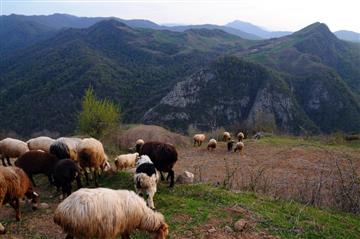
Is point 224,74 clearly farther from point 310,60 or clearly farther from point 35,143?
point 35,143

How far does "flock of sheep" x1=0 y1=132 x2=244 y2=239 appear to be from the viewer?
732cm

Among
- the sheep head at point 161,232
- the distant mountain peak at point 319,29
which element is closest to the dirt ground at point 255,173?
the sheep head at point 161,232

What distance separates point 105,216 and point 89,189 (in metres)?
0.72

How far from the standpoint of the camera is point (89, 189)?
308 inches

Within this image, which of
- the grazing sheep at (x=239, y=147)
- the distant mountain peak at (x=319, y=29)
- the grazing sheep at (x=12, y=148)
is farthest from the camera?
the distant mountain peak at (x=319, y=29)

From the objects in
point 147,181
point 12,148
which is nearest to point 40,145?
point 12,148

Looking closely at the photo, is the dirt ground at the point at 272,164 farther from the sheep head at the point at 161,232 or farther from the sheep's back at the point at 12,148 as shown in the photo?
the sheep head at the point at 161,232

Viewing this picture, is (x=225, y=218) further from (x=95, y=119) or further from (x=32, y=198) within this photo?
(x=95, y=119)

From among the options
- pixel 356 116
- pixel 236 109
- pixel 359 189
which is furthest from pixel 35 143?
pixel 356 116

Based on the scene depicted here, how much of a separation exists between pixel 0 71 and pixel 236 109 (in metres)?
114

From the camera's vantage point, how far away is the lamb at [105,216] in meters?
7.23

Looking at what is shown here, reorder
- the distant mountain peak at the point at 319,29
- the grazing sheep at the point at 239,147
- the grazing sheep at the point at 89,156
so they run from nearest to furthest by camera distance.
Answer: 1. the grazing sheep at the point at 89,156
2. the grazing sheep at the point at 239,147
3. the distant mountain peak at the point at 319,29

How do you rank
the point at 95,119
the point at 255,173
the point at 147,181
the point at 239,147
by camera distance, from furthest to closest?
1. the point at 95,119
2. the point at 239,147
3. the point at 255,173
4. the point at 147,181

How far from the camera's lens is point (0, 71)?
541ft
